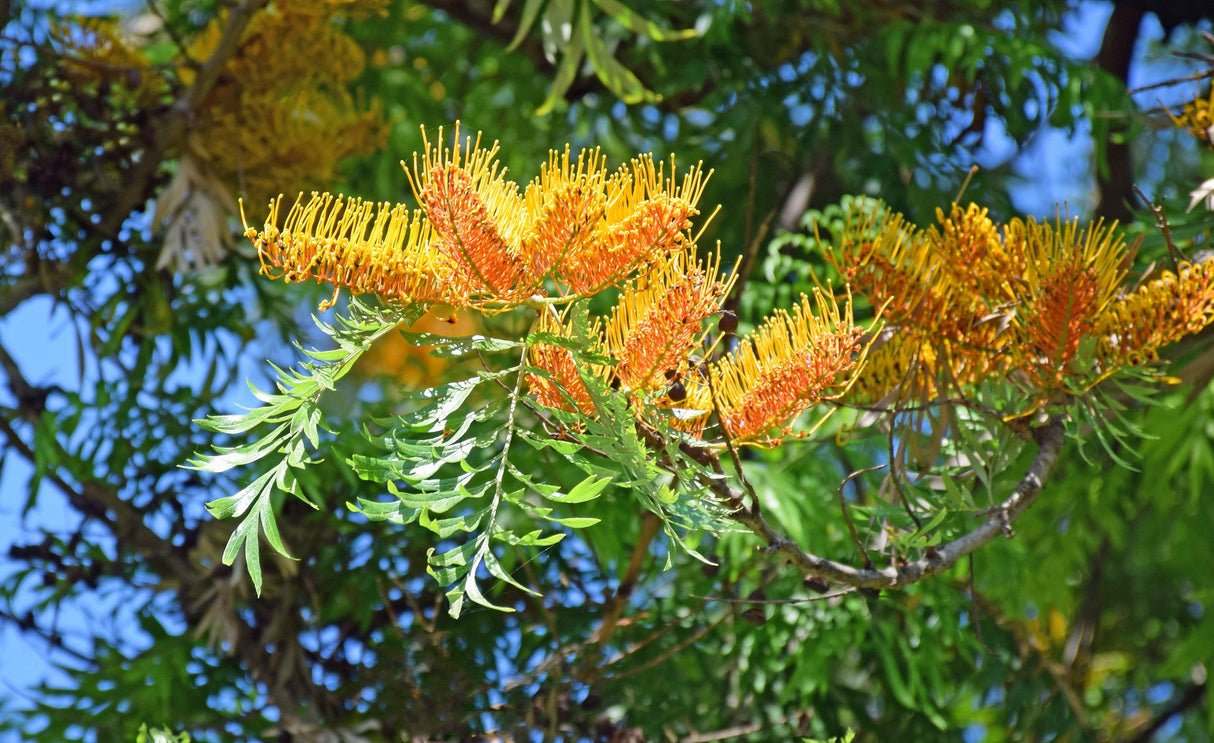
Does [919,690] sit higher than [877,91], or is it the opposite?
[877,91]

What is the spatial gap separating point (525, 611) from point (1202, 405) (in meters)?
1.37

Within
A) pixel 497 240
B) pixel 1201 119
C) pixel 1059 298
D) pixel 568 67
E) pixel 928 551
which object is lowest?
pixel 928 551

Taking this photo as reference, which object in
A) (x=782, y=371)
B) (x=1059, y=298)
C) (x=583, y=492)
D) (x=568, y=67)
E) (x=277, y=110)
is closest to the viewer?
(x=583, y=492)

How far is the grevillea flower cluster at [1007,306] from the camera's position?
1.28m

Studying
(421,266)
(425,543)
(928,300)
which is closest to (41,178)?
(425,543)

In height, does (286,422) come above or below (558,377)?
above

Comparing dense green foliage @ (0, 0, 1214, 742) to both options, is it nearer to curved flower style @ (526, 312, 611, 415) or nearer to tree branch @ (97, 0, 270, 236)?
tree branch @ (97, 0, 270, 236)

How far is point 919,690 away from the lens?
218 centimetres

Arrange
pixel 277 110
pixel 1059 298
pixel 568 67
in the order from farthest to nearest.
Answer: pixel 277 110 < pixel 568 67 < pixel 1059 298

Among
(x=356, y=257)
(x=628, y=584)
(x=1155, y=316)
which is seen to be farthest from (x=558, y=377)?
(x=628, y=584)

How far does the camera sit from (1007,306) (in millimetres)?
1330

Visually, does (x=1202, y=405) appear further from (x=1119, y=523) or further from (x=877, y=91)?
(x=877, y=91)

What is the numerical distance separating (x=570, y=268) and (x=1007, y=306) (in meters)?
0.54

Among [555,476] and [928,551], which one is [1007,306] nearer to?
[928,551]
